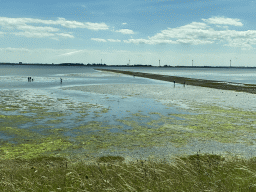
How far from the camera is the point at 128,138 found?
53.5 feet

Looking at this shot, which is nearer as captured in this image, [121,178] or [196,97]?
[121,178]

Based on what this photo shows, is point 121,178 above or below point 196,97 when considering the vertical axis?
below

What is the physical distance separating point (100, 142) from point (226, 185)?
8944 millimetres

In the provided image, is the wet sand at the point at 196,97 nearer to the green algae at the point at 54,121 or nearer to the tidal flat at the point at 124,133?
the tidal flat at the point at 124,133

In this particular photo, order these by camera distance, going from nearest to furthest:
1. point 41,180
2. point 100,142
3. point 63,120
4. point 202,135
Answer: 1. point 41,180
2. point 100,142
3. point 202,135
4. point 63,120

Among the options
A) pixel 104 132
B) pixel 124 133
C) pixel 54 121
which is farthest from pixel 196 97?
pixel 54 121

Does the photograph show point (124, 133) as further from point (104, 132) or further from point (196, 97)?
point (196, 97)

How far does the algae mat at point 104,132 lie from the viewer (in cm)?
1418

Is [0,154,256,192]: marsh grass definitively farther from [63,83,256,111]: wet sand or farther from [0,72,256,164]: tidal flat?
[63,83,256,111]: wet sand

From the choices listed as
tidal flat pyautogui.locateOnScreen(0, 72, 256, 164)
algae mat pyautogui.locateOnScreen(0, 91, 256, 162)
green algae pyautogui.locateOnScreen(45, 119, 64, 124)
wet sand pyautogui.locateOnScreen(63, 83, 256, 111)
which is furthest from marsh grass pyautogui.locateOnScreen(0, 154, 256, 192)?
wet sand pyautogui.locateOnScreen(63, 83, 256, 111)

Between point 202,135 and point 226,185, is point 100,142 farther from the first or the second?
point 226,185

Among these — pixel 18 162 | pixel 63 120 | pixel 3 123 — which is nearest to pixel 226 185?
pixel 18 162

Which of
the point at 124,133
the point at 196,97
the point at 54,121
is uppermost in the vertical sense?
the point at 196,97

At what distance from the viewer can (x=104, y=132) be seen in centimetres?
1775
